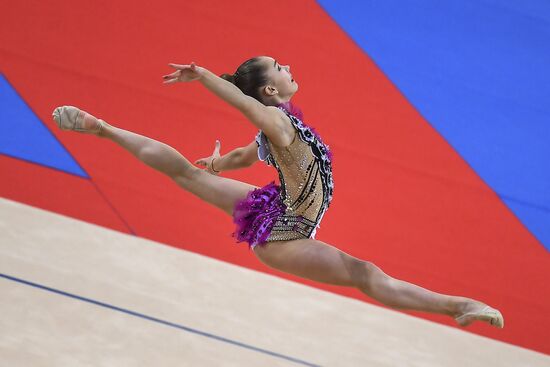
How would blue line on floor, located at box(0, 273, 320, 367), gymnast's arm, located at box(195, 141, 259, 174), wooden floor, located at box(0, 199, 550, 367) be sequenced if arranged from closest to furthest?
gymnast's arm, located at box(195, 141, 259, 174) → wooden floor, located at box(0, 199, 550, 367) → blue line on floor, located at box(0, 273, 320, 367)

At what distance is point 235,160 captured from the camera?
2916mm

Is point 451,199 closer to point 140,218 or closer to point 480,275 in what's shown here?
point 480,275

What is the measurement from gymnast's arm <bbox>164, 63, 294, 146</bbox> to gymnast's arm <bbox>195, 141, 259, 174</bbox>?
40 cm

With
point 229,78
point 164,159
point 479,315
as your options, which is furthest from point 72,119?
point 479,315

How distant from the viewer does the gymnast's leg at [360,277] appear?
2.43 m

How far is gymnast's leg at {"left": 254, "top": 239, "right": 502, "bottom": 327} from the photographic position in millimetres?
2432

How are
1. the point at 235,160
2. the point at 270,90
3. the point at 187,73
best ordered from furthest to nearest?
the point at 235,160 → the point at 270,90 → the point at 187,73

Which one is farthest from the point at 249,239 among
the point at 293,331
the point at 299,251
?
the point at 293,331

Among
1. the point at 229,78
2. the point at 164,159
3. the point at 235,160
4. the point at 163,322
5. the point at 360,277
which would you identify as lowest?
the point at 163,322

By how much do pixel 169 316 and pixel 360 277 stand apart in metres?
1.18

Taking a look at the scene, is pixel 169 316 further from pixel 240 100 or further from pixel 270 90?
pixel 240 100

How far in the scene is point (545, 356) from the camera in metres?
3.88

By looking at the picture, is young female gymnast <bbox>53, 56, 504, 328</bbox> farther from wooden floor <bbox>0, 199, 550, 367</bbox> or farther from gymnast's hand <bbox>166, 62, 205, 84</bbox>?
wooden floor <bbox>0, 199, 550, 367</bbox>

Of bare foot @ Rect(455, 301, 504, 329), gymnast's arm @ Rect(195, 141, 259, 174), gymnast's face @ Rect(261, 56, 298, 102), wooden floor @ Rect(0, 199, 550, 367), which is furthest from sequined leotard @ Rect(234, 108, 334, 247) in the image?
wooden floor @ Rect(0, 199, 550, 367)
